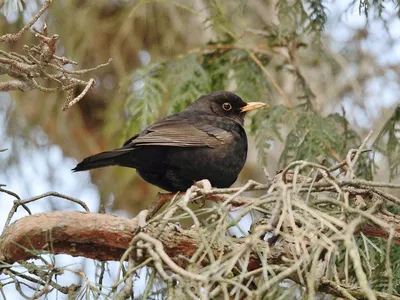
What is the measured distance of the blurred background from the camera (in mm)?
4961

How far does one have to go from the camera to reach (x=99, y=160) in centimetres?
396

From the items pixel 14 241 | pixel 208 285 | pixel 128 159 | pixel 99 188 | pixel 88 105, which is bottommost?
pixel 208 285

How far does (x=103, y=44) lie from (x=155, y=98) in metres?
2.47

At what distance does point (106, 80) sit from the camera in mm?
7473

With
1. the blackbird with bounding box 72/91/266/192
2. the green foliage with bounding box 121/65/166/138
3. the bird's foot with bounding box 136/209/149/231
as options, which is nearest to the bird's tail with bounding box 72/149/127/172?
the blackbird with bounding box 72/91/266/192

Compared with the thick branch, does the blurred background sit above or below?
above

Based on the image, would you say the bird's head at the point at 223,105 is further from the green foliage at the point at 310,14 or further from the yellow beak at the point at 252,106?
the green foliage at the point at 310,14

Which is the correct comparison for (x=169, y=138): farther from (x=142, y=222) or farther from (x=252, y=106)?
(x=142, y=222)

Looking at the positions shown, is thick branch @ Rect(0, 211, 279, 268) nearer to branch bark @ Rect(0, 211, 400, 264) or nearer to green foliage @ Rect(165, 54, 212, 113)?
branch bark @ Rect(0, 211, 400, 264)

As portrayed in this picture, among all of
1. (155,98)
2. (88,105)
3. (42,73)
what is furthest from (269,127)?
(88,105)

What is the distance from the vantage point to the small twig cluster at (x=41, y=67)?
9.07 ft

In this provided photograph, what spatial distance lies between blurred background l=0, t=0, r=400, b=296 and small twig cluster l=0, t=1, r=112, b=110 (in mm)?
1862

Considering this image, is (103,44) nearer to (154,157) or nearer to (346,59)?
(346,59)

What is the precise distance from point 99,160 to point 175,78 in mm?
1324
